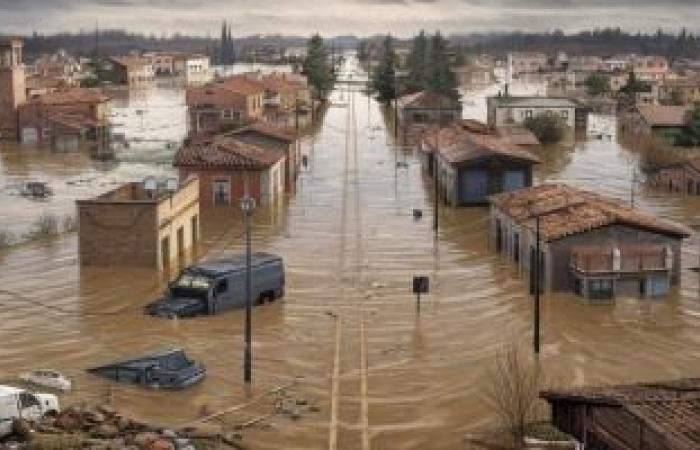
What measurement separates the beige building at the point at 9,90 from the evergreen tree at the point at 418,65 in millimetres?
36174

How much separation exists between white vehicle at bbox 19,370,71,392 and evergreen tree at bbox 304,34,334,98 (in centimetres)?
8387

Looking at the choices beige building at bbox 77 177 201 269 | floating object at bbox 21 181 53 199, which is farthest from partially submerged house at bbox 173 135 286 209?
beige building at bbox 77 177 201 269

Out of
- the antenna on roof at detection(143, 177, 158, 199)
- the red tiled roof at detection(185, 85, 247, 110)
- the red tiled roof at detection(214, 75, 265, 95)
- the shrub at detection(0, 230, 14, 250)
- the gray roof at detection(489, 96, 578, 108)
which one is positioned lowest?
the shrub at detection(0, 230, 14, 250)

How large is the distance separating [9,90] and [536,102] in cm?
3307

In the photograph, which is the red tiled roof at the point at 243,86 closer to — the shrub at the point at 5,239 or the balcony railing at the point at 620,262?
the shrub at the point at 5,239

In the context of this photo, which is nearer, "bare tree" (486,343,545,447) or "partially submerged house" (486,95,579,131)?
"bare tree" (486,343,545,447)

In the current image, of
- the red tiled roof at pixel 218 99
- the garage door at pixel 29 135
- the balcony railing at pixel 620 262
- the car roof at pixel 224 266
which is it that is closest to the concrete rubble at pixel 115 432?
the car roof at pixel 224 266

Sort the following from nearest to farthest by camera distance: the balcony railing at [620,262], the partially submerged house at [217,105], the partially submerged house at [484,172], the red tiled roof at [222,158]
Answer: the balcony railing at [620,262], the red tiled roof at [222,158], the partially submerged house at [484,172], the partially submerged house at [217,105]

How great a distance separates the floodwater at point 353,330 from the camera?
18.9 metres

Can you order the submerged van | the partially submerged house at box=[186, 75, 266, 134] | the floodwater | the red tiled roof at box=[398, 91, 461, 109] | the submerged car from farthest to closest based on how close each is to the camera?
the red tiled roof at box=[398, 91, 461, 109]
the partially submerged house at box=[186, 75, 266, 134]
the submerged van
the submerged car
the floodwater

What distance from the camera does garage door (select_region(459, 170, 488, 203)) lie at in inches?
1670

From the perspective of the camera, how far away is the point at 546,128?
6762 cm

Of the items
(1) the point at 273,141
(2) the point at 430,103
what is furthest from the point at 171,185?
(2) the point at 430,103

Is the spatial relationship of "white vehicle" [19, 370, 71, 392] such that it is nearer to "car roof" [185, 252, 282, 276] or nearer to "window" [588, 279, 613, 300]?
"car roof" [185, 252, 282, 276]
